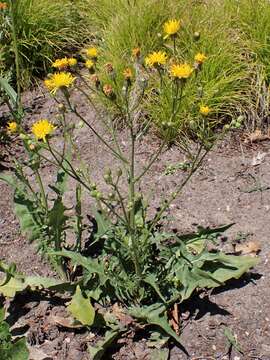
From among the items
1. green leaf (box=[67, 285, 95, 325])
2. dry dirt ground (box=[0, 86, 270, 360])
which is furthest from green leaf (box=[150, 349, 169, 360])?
green leaf (box=[67, 285, 95, 325])

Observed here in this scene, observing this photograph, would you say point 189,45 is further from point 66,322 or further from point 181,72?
point 66,322

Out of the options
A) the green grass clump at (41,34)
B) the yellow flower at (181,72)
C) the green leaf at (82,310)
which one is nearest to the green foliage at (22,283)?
the green leaf at (82,310)

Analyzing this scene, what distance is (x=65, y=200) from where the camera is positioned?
315 centimetres

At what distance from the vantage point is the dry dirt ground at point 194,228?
7.92 feet

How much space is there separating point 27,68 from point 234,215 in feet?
6.11

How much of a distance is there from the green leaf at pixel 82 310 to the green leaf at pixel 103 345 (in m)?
0.09

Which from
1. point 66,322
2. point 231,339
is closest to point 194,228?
point 231,339

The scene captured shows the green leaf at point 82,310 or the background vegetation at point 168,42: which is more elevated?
the background vegetation at point 168,42

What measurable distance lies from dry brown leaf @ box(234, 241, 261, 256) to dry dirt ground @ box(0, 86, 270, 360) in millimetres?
33

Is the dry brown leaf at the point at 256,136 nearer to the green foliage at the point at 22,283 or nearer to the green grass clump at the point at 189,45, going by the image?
the green grass clump at the point at 189,45

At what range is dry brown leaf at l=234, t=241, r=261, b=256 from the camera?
8.87 feet

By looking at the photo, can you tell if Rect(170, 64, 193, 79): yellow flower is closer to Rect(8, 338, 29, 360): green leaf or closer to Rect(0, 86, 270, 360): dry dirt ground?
Rect(0, 86, 270, 360): dry dirt ground

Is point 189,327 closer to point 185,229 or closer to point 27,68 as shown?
point 185,229

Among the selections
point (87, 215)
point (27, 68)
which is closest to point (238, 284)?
point (87, 215)
